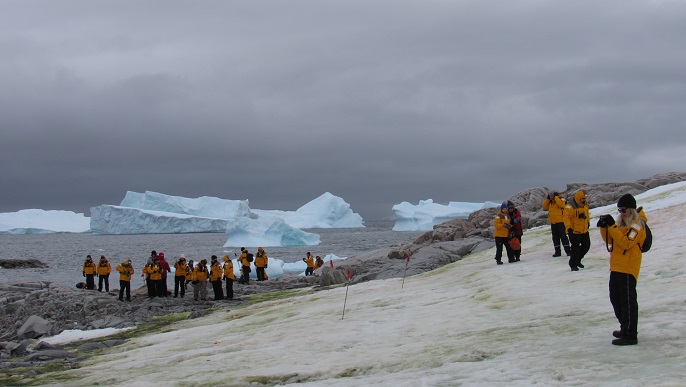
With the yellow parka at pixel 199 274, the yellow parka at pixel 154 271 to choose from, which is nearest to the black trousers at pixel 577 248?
the yellow parka at pixel 199 274

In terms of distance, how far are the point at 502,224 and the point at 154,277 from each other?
52.9 ft

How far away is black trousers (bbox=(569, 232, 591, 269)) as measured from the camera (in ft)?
49.6

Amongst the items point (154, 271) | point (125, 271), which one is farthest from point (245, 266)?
point (125, 271)

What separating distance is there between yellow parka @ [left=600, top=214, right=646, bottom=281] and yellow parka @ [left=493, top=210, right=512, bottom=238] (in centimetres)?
988

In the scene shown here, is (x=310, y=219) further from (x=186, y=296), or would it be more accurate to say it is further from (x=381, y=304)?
(x=381, y=304)

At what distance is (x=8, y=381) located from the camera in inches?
472

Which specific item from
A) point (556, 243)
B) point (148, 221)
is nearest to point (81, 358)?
point (556, 243)

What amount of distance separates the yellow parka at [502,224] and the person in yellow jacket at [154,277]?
608 inches

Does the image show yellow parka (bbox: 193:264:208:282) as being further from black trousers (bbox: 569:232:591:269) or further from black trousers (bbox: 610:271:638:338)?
black trousers (bbox: 610:271:638:338)

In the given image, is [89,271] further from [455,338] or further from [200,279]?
[455,338]

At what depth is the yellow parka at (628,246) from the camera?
864 cm

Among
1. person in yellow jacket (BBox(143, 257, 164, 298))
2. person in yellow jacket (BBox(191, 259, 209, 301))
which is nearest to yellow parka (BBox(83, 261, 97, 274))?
person in yellow jacket (BBox(143, 257, 164, 298))

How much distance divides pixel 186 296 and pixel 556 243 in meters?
17.6

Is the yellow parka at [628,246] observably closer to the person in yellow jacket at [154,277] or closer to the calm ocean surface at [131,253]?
the person in yellow jacket at [154,277]
